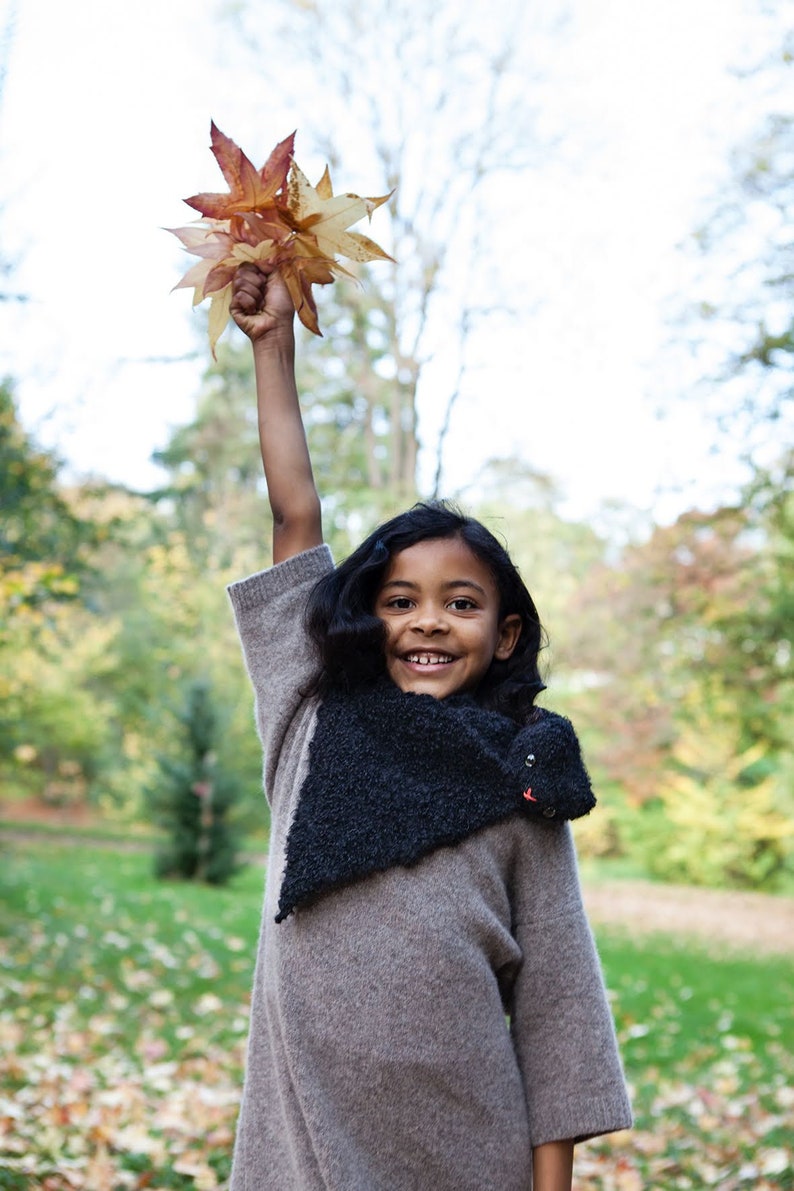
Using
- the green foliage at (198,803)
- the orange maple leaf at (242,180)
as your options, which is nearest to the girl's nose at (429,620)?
the orange maple leaf at (242,180)

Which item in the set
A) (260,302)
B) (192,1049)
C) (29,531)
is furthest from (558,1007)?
(29,531)

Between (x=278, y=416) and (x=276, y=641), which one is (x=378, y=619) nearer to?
(x=276, y=641)

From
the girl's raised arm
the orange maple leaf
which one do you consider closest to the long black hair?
the girl's raised arm

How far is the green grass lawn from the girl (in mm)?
2187

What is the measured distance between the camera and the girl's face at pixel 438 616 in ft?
5.55

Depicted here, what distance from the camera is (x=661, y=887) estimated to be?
15.4m

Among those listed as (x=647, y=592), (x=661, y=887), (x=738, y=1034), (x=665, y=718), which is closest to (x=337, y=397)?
(x=647, y=592)

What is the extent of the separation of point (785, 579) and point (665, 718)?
9269mm

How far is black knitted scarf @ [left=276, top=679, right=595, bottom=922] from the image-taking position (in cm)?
152

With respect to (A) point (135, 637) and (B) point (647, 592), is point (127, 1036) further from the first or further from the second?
(A) point (135, 637)

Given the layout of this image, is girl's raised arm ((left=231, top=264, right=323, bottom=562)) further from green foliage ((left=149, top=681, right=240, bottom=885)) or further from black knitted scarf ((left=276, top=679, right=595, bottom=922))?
green foliage ((left=149, top=681, right=240, bottom=885))

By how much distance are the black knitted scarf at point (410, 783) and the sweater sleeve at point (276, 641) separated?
0.29ft

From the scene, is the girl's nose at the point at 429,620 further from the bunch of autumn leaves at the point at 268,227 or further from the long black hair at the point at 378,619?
the bunch of autumn leaves at the point at 268,227

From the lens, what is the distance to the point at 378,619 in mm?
1673
